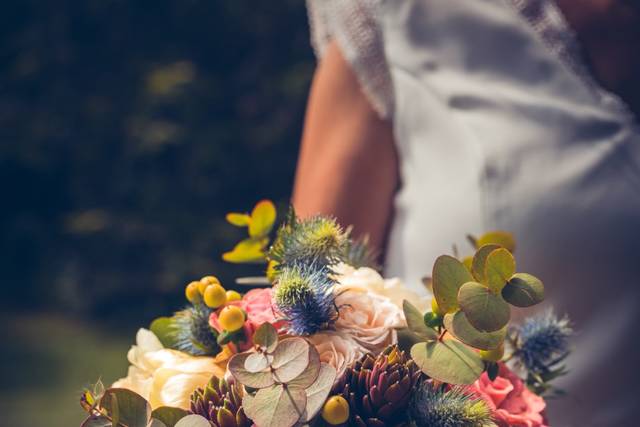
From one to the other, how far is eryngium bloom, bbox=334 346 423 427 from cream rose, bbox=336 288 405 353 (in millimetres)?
36

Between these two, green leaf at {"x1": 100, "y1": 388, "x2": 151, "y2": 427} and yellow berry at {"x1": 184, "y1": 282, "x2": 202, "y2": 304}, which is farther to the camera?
yellow berry at {"x1": 184, "y1": 282, "x2": 202, "y2": 304}

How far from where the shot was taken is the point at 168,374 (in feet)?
2.21

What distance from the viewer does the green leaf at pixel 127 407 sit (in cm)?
61

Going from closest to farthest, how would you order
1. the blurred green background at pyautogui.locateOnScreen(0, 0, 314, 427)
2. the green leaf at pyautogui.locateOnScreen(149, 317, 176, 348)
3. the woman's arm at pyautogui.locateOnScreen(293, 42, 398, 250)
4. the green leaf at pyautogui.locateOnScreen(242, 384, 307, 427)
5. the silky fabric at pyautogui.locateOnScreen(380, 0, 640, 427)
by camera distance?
the green leaf at pyautogui.locateOnScreen(242, 384, 307, 427) < the green leaf at pyautogui.locateOnScreen(149, 317, 176, 348) < the silky fabric at pyautogui.locateOnScreen(380, 0, 640, 427) < the woman's arm at pyautogui.locateOnScreen(293, 42, 398, 250) < the blurred green background at pyautogui.locateOnScreen(0, 0, 314, 427)

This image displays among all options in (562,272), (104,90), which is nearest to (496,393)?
(562,272)

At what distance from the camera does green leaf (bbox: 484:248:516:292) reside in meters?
0.60

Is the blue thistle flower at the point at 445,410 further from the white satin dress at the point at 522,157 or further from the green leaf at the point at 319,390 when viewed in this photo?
the white satin dress at the point at 522,157

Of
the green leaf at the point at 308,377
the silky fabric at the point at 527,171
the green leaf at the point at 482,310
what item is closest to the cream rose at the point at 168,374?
the green leaf at the point at 308,377

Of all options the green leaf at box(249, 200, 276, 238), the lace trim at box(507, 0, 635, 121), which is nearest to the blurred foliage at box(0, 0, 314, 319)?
the lace trim at box(507, 0, 635, 121)

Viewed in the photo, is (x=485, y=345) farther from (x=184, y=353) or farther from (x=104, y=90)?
(x=104, y=90)

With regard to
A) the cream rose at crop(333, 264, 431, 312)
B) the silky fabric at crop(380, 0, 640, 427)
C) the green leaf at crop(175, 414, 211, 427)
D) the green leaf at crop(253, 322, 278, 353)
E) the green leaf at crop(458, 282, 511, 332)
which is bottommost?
the green leaf at crop(458, 282, 511, 332)

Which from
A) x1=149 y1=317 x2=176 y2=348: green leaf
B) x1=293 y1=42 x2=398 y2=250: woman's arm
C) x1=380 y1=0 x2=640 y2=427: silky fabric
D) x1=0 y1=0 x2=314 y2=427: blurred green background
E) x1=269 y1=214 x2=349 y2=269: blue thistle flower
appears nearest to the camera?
x1=269 y1=214 x2=349 y2=269: blue thistle flower

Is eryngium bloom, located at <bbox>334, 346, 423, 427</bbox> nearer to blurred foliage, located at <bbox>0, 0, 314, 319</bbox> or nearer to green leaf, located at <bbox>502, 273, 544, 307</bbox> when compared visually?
green leaf, located at <bbox>502, 273, 544, 307</bbox>

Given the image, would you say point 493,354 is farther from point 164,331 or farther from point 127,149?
point 127,149
